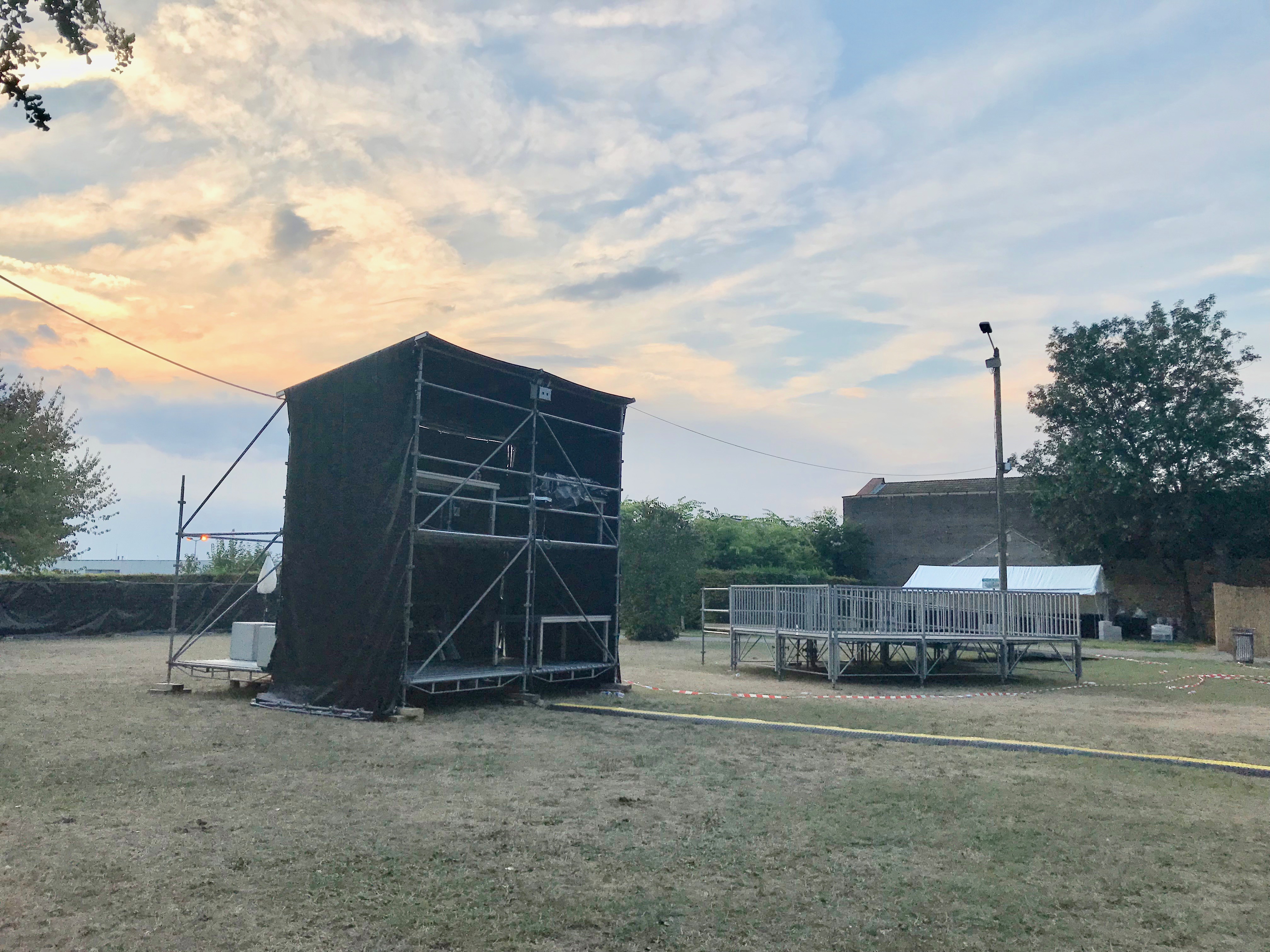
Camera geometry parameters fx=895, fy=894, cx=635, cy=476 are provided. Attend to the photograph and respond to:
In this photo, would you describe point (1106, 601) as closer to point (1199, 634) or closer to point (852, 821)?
point (1199, 634)

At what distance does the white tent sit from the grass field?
20177 mm

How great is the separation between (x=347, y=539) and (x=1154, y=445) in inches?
1164

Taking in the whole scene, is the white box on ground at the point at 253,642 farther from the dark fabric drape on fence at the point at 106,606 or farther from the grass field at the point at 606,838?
the dark fabric drape on fence at the point at 106,606

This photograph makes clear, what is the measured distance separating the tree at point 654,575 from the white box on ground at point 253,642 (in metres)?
13.2

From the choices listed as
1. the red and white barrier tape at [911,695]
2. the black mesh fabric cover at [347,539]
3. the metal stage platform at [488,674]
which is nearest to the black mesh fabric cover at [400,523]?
the black mesh fabric cover at [347,539]

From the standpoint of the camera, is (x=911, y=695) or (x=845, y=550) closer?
(x=911, y=695)

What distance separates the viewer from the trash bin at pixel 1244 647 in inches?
798

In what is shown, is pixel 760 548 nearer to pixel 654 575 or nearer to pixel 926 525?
pixel 926 525

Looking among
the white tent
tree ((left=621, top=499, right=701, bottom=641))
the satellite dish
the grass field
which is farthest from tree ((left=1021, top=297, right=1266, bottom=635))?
the satellite dish

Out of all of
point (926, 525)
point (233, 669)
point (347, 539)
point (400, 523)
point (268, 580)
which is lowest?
point (233, 669)

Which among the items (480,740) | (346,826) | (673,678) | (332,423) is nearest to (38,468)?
(332,423)

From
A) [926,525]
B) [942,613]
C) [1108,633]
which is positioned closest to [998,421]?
[942,613]

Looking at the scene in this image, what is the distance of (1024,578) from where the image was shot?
30.6 metres

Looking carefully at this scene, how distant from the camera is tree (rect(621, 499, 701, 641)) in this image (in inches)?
1009
